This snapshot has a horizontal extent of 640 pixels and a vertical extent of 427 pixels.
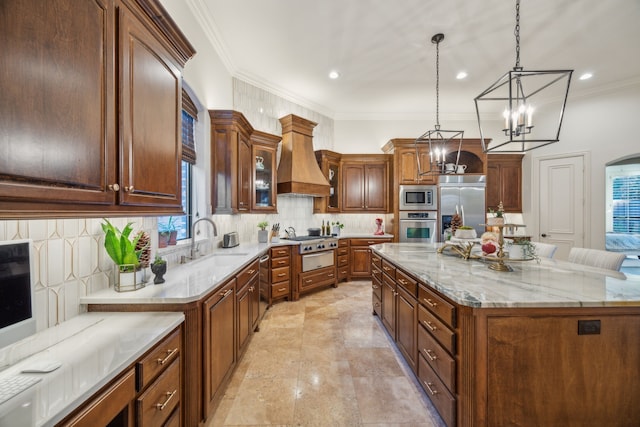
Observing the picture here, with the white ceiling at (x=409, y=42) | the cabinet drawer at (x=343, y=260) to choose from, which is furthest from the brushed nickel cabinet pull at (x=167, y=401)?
the cabinet drawer at (x=343, y=260)

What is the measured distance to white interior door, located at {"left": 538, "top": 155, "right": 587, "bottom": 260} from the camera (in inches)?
183

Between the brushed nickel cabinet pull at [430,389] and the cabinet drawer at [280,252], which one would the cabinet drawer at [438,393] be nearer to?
the brushed nickel cabinet pull at [430,389]

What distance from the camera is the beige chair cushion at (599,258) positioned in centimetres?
226

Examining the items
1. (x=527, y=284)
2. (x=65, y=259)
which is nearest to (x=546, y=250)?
(x=527, y=284)

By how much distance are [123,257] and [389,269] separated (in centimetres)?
231

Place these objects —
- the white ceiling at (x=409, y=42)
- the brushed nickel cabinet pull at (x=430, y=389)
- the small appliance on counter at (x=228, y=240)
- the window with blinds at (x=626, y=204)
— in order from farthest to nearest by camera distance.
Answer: the window with blinds at (x=626, y=204) < the small appliance on counter at (x=228, y=240) < the white ceiling at (x=409, y=42) < the brushed nickel cabinet pull at (x=430, y=389)

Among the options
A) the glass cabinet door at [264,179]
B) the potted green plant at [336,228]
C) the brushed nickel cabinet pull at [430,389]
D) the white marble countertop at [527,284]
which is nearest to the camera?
the white marble countertop at [527,284]

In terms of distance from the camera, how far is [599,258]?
241cm

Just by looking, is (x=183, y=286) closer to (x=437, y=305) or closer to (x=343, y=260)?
(x=437, y=305)

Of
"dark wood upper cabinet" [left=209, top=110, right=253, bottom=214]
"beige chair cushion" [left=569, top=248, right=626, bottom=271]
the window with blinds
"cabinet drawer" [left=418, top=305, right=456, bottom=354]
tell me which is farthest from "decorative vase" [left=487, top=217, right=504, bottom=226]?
the window with blinds

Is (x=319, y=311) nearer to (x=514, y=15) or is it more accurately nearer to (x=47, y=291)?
(x=47, y=291)

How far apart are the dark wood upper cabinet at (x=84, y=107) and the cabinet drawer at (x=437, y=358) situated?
6.26ft

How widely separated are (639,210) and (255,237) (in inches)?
301

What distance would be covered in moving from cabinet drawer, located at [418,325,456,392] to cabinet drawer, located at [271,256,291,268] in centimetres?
234
